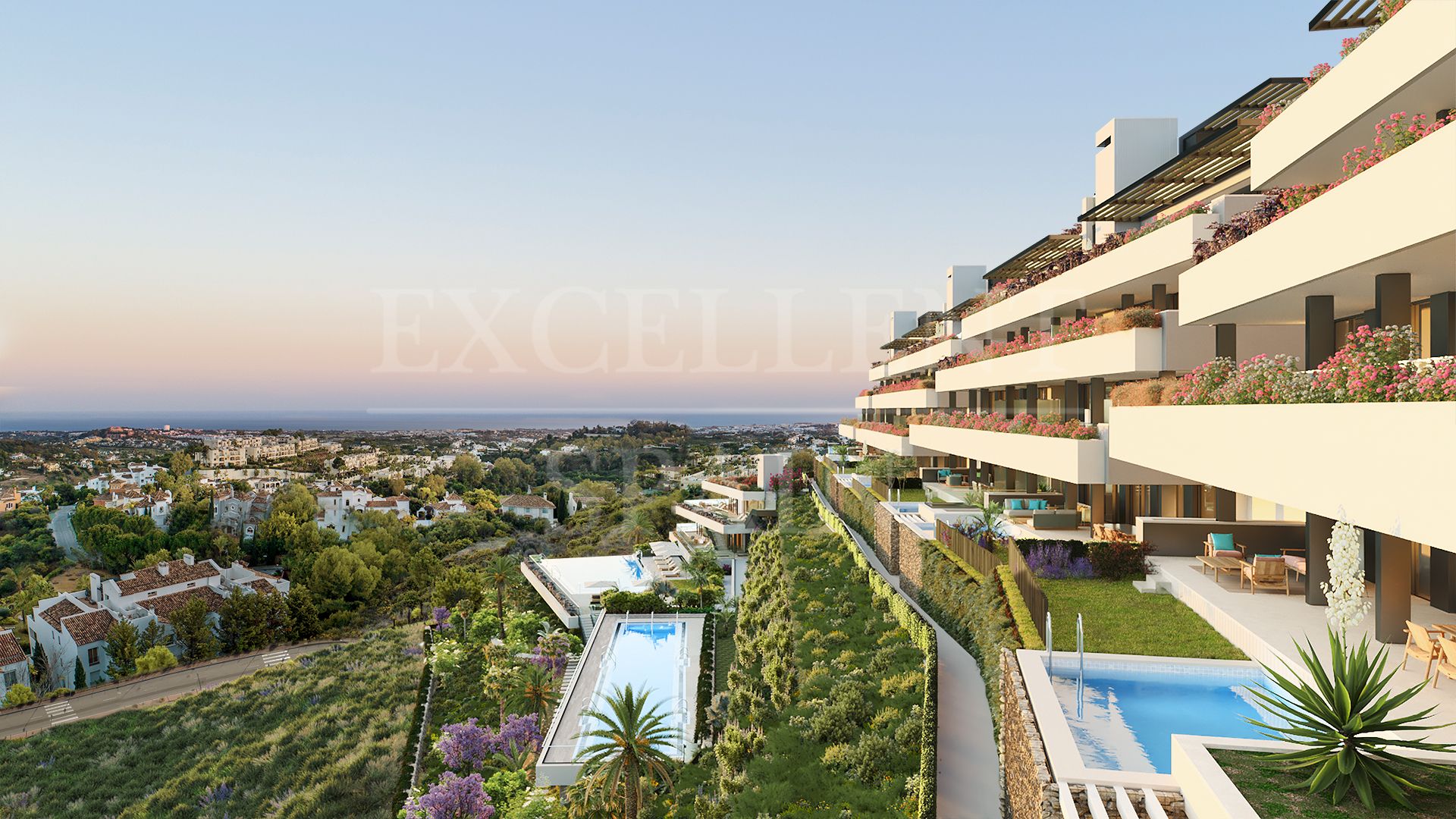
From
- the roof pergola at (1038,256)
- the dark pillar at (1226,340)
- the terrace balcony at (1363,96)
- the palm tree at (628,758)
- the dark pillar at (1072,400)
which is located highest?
the roof pergola at (1038,256)

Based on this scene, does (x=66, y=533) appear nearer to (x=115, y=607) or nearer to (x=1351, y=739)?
(x=115, y=607)

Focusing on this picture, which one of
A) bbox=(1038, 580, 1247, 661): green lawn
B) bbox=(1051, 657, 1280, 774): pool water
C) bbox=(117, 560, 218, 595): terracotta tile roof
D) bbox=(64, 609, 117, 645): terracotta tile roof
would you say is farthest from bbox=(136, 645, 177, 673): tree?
bbox=(1051, 657, 1280, 774): pool water

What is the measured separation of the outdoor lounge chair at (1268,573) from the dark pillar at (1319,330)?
356cm

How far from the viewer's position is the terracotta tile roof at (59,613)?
57.2 m

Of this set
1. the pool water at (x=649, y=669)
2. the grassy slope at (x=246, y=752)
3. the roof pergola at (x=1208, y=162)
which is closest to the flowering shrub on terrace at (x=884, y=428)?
the pool water at (x=649, y=669)

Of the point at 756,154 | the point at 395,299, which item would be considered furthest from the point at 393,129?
the point at 756,154

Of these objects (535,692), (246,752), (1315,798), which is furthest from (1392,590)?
(246,752)

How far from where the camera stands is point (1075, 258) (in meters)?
21.7

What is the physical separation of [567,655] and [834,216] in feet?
97.2

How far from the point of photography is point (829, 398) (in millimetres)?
84750

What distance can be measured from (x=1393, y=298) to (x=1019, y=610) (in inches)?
269

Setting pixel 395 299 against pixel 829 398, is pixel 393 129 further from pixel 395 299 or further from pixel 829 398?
pixel 829 398

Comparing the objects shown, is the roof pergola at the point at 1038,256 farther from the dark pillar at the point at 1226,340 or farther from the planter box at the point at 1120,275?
the dark pillar at the point at 1226,340

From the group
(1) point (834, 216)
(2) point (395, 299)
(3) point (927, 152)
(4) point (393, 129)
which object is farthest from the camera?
(2) point (395, 299)
